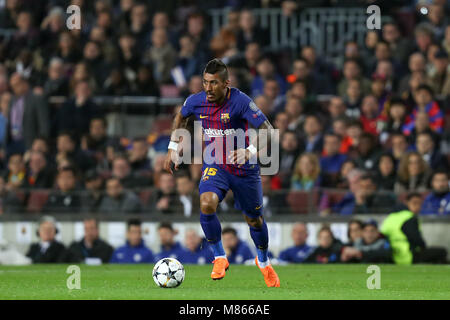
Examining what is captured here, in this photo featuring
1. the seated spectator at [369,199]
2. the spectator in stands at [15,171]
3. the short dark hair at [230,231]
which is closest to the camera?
the short dark hair at [230,231]

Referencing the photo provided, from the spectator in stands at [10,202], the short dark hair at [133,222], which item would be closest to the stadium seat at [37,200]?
the spectator in stands at [10,202]

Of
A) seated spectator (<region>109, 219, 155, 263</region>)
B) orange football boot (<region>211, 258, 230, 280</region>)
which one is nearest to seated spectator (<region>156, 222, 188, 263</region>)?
seated spectator (<region>109, 219, 155, 263</region>)

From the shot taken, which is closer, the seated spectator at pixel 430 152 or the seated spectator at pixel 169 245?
the seated spectator at pixel 169 245

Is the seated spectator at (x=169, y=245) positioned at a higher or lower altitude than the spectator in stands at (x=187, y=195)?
lower

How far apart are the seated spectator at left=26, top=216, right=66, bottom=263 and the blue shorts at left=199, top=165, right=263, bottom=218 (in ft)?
21.0

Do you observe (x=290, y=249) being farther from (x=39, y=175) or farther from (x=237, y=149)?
(x=237, y=149)

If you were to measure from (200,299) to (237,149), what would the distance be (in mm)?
2066

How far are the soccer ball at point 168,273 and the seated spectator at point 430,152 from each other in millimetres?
7507

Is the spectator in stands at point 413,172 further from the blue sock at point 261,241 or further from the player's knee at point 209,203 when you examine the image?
the player's knee at point 209,203

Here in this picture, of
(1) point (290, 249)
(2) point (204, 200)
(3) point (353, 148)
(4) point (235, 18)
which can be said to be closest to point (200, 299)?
(2) point (204, 200)

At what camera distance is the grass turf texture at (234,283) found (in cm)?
1045

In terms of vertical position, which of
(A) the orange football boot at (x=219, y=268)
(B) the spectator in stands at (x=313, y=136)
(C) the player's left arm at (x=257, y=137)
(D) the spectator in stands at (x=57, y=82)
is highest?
(D) the spectator in stands at (x=57, y=82)

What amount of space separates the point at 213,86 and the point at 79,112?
9.30 metres

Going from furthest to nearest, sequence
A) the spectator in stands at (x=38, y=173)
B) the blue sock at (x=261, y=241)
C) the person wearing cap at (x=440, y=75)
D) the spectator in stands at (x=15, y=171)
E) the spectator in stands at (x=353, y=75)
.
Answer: the spectator in stands at (x=353, y=75) < the person wearing cap at (x=440, y=75) < the spectator in stands at (x=15, y=171) < the spectator in stands at (x=38, y=173) < the blue sock at (x=261, y=241)
